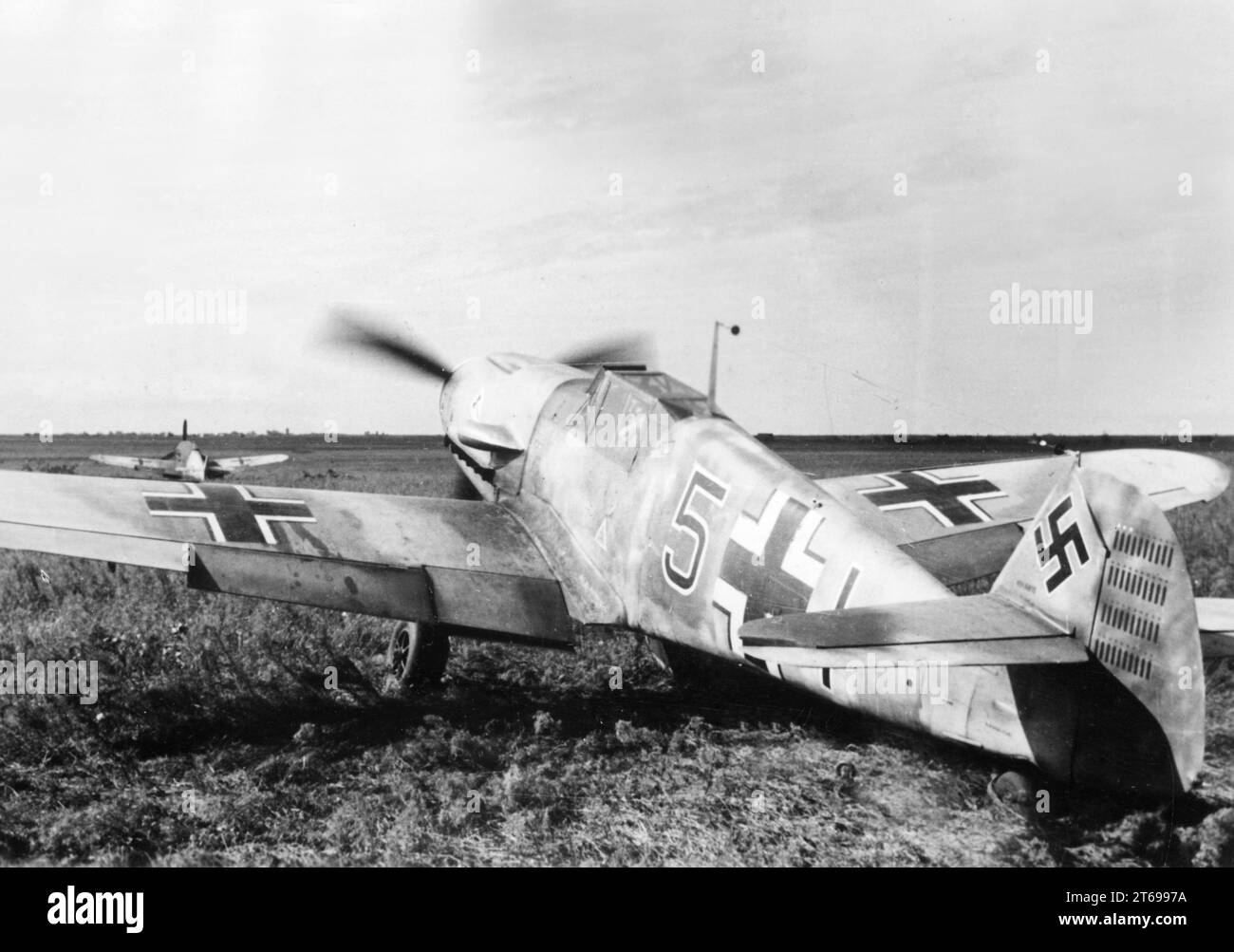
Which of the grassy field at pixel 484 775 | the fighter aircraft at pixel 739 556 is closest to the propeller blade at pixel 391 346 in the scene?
the fighter aircraft at pixel 739 556

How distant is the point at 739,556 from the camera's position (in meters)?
5.02

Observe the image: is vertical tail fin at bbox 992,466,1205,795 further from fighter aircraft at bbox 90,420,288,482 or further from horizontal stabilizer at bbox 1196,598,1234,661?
fighter aircraft at bbox 90,420,288,482

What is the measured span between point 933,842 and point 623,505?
8.39 ft

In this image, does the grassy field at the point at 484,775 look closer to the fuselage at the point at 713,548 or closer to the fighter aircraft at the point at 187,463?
the fuselage at the point at 713,548

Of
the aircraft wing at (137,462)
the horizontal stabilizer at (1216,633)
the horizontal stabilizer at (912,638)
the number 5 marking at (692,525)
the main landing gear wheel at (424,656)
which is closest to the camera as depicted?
the horizontal stabilizer at (912,638)

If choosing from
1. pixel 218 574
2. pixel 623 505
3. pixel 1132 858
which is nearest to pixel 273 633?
Answer: pixel 218 574

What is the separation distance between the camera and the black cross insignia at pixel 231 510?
5.84 metres

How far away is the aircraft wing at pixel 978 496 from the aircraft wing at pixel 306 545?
2.44 meters

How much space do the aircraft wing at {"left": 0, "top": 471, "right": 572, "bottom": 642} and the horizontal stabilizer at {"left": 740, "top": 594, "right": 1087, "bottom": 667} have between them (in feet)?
8.42

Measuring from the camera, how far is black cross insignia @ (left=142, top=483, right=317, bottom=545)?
5836 millimetres

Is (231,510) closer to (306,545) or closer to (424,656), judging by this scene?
(306,545)

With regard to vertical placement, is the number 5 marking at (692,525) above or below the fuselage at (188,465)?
above

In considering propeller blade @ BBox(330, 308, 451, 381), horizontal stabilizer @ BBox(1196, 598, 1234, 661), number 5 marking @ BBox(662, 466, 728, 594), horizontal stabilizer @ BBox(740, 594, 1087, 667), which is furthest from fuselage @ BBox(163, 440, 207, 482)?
horizontal stabilizer @ BBox(1196, 598, 1234, 661)

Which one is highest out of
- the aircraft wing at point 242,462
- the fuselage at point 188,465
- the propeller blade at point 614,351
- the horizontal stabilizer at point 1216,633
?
the propeller blade at point 614,351
